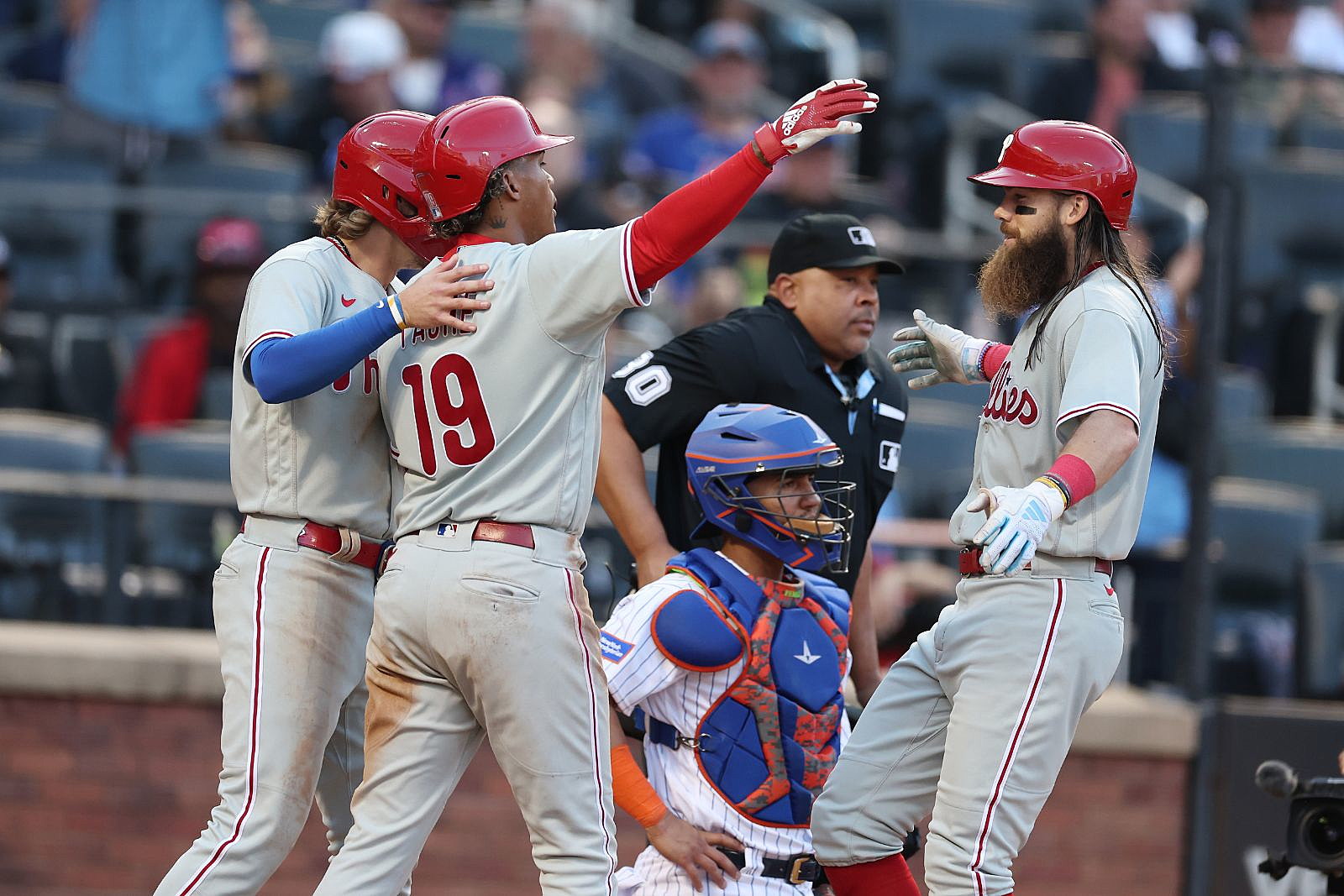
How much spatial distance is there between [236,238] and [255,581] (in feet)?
13.2

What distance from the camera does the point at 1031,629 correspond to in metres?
3.83

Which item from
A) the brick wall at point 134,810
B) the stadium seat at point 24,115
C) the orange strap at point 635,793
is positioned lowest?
the brick wall at point 134,810

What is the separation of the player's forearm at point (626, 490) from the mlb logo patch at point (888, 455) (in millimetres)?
598

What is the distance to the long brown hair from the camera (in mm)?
3947

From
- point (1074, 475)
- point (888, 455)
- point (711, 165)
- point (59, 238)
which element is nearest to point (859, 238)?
point (888, 455)

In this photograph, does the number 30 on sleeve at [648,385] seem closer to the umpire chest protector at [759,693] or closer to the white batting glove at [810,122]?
the umpire chest protector at [759,693]

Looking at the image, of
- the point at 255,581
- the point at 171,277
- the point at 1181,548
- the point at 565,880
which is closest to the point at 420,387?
the point at 255,581

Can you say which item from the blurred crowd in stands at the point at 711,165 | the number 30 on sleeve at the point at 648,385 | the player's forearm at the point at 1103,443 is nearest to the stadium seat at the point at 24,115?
the blurred crowd in stands at the point at 711,165

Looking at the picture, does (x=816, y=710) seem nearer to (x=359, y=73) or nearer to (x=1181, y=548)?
(x=1181, y=548)

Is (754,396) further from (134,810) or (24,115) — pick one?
(24,115)

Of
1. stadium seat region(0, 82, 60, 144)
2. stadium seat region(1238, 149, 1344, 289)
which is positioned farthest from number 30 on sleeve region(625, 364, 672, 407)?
stadium seat region(0, 82, 60, 144)

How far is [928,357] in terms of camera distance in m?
4.62

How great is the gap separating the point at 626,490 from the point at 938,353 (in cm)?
87

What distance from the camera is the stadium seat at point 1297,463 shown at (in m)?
8.03
